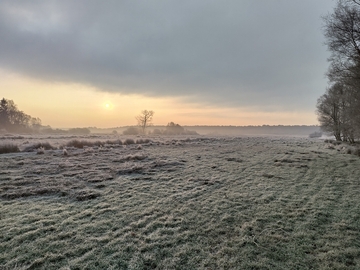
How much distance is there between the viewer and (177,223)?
4.87 m

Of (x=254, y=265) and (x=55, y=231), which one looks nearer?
(x=254, y=265)

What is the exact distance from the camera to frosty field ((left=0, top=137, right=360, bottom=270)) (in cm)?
348

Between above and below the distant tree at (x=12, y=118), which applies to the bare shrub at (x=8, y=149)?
below

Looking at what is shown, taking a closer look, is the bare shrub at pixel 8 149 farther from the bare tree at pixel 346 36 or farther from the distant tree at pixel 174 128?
the distant tree at pixel 174 128

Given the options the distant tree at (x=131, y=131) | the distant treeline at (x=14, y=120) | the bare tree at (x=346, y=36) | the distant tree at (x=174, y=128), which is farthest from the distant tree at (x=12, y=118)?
the bare tree at (x=346, y=36)

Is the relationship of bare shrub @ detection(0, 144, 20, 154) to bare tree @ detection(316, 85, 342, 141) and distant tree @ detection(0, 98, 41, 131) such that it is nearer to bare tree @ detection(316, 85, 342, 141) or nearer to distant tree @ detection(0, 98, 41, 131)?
bare tree @ detection(316, 85, 342, 141)

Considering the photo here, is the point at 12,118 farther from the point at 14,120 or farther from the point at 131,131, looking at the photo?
the point at 131,131

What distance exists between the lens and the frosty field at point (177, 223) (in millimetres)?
3484

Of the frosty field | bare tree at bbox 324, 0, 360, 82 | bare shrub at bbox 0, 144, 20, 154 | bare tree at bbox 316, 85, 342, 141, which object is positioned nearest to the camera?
the frosty field

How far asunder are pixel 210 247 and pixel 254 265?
881 mm

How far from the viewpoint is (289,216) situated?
5297 millimetres

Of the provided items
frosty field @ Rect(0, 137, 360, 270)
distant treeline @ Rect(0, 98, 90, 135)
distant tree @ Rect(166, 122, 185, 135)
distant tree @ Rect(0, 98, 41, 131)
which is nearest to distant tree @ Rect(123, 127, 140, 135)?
distant tree @ Rect(166, 122, 185, 135)

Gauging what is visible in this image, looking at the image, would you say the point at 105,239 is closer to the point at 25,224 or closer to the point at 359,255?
the point at 25,224

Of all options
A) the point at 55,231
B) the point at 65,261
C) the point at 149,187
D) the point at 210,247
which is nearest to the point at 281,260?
the point at 210,247
